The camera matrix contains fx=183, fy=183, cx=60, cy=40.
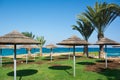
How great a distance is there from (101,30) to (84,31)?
17.6 ft

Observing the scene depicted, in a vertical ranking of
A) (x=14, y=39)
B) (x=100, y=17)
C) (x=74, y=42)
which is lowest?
(x=74, y=42)

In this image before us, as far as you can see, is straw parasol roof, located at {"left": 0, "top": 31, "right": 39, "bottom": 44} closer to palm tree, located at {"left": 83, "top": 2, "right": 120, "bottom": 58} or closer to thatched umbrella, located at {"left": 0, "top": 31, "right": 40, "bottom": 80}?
thatched umbrella, located at {"left": 0, "top": 31, "right": 40, "bottom": 80}

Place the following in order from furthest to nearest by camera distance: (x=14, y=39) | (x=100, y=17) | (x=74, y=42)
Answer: (x=100, y=17) < (x=74, y=42) < (x=14, y=39)

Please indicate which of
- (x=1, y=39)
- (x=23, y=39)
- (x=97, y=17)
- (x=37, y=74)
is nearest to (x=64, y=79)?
(x=37, y=74)

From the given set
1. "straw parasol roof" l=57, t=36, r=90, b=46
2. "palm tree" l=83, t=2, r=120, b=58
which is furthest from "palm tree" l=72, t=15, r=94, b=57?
"straw parasol roof" l=57, t=36, r=90, b=46

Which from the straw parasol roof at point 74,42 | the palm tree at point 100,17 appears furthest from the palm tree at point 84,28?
the straw parasol roof at point 74,42

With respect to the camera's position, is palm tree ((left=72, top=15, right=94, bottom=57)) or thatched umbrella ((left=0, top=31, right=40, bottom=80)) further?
palm tree ((left=72, top=15, right=94, bottom=57))

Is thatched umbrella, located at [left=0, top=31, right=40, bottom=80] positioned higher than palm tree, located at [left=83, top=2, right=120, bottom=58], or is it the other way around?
palm tree, located at [left=83, top=2, right=120, bottom=58]

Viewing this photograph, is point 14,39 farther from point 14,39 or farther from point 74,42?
point 74,42

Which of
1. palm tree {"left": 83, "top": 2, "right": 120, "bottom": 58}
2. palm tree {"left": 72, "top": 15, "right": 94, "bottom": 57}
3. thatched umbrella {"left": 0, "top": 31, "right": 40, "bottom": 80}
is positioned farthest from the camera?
palm tree {"left": 72, "top": 15, "right": 94, "bottom": 57}

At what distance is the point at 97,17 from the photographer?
27.5 m

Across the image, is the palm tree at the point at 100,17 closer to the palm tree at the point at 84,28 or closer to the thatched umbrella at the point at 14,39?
the palm tree at the point at 84,28

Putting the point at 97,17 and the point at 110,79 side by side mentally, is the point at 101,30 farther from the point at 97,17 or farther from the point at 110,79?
the point at 110,79

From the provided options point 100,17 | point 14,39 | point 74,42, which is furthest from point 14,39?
point 100,17
